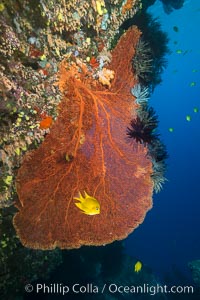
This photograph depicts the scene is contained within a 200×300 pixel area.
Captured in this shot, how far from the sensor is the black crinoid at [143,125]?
4.50m

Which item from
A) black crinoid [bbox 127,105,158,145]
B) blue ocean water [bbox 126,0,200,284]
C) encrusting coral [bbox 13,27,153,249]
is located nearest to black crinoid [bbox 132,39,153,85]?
encrusting coral [bbox 13,27,153,249]

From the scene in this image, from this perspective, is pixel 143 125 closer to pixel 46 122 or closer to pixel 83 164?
pixel 83 164

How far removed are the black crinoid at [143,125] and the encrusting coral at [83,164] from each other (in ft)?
0.39

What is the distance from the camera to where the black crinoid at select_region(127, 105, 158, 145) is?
450 centimetres

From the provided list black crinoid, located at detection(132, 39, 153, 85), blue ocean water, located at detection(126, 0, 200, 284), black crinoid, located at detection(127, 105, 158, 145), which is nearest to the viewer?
black crinoid, located at detection(132, 39, 153, 85)

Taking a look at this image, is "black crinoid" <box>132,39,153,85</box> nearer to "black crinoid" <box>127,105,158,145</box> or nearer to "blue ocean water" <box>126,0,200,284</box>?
"black crinoid" <box>127,105,158,145</box>

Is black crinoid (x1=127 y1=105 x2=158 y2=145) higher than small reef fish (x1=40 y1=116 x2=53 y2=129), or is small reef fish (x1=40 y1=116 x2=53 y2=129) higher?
black crinoid (x1=127 y1=105 x2=158 y2=145)

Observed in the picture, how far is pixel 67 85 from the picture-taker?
13.3 feet

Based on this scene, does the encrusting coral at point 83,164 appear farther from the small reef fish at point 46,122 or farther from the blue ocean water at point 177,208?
the blue ocean water at point 177,208

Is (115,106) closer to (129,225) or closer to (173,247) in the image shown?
(129,225)

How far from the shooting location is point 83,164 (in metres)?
4.46

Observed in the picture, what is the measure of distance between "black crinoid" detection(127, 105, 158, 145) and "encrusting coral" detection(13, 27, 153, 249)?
0.12 meters

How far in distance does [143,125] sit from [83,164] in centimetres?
125

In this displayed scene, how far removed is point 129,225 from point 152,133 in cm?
177
